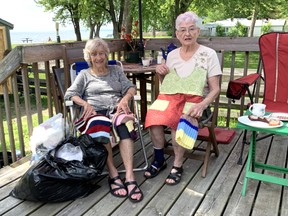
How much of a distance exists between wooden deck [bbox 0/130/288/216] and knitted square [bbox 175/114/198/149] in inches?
13.5

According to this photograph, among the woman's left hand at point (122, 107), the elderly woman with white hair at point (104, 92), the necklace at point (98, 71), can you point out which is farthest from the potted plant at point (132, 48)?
the woman's left hand at point (122, 107)

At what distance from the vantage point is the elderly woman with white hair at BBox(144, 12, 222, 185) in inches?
91.8

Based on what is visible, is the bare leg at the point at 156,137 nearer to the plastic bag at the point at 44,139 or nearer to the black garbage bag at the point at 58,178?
the black garbage bag at the point at 58,178

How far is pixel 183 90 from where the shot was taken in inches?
A: 95.8

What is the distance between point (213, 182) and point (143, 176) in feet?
1.82

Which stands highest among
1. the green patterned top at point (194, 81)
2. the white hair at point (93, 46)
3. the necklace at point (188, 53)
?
the white hair at point (93, 46)

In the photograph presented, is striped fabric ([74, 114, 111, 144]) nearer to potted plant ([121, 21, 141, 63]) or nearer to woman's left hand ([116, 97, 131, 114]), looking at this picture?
woman's left hand ([116, 97, 131, 114])

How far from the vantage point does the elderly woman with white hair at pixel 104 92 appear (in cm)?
223

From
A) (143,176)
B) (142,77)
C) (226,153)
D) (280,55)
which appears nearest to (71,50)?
(142,77)

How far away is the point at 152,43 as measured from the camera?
361cm

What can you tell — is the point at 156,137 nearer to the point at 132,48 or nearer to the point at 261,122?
the point at 261,122

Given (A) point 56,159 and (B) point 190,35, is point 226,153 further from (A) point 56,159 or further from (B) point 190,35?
(A) point 56,159

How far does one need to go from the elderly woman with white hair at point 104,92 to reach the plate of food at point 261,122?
846 millimetres

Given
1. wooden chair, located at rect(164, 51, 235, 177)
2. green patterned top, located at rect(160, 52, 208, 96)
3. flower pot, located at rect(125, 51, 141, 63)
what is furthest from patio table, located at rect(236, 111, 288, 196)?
flower pot, located at rect(125, 51, 141, 63)
